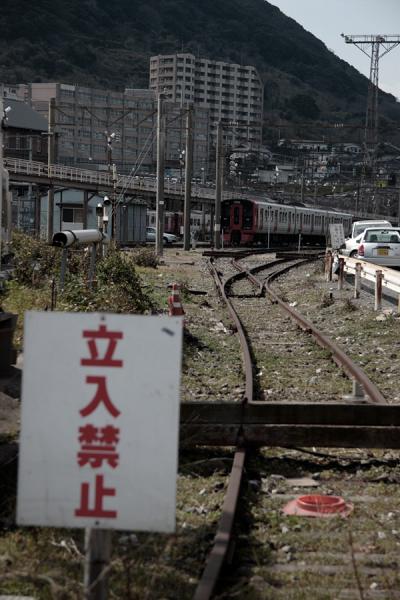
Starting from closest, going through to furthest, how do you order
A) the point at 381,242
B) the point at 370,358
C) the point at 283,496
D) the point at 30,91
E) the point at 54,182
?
the point at 283,496, the point at 370,358, the point at 381,242, the point at 54,182, the point at 30,91

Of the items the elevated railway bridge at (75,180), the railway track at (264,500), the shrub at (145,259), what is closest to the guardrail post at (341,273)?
the shrub at (145,259)

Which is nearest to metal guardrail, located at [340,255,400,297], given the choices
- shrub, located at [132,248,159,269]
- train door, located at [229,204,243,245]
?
→ shrub, located at [132,248,159,269]

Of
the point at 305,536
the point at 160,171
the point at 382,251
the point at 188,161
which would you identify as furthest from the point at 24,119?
the point at 305,536

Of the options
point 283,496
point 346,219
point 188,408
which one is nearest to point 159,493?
point 283,496

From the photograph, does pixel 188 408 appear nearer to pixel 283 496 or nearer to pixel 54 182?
pixel 283 496

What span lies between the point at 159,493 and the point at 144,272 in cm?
2622

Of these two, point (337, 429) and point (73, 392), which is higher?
point (73, 392)

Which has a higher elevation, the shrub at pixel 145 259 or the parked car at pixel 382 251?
the parked car at pixel 382 251

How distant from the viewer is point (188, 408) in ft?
24.6

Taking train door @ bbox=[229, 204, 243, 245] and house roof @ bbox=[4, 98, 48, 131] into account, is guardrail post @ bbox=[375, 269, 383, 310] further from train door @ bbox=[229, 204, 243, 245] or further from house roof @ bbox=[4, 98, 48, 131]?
house roof @ bbox=[4, 98, 48, 131]

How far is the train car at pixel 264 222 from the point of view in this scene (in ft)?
188

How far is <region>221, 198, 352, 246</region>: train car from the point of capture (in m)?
57.4

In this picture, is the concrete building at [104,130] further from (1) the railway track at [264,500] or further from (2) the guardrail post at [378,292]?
(1) the railway track at [264,500]

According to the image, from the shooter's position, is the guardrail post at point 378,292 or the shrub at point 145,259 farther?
the shrub at point 145,259
